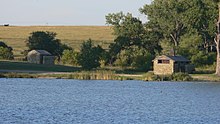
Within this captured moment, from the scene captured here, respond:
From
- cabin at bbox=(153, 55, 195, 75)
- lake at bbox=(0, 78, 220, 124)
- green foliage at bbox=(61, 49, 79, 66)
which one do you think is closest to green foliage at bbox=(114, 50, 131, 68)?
green foliage at bbox=(61, 49, 79, 66)

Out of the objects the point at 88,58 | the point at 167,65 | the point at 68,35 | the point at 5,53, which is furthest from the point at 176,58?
the point at 68,35

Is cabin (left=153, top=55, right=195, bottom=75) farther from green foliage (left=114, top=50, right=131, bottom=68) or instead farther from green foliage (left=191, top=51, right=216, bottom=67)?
green foliage (left=114, top=50, right=131, bottom=68)

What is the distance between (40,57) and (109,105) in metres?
70.9

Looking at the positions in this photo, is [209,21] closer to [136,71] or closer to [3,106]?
[136,71]

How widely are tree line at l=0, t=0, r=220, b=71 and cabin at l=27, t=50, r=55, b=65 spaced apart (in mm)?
2638

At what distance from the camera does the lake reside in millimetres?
42344

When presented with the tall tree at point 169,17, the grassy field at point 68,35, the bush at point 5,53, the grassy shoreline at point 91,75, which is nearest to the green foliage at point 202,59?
the grassy shoreline at point 91,75

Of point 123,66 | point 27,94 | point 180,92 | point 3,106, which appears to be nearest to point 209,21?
point 123,66

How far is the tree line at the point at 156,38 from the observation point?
11625 cm

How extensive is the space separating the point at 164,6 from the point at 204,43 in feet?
33.5

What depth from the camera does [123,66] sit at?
116688mm

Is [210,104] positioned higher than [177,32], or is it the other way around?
[177,32]

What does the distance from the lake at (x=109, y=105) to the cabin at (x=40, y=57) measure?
144 feet

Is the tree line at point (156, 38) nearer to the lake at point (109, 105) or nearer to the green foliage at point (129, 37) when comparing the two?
the green foliage at point (129, 37)
